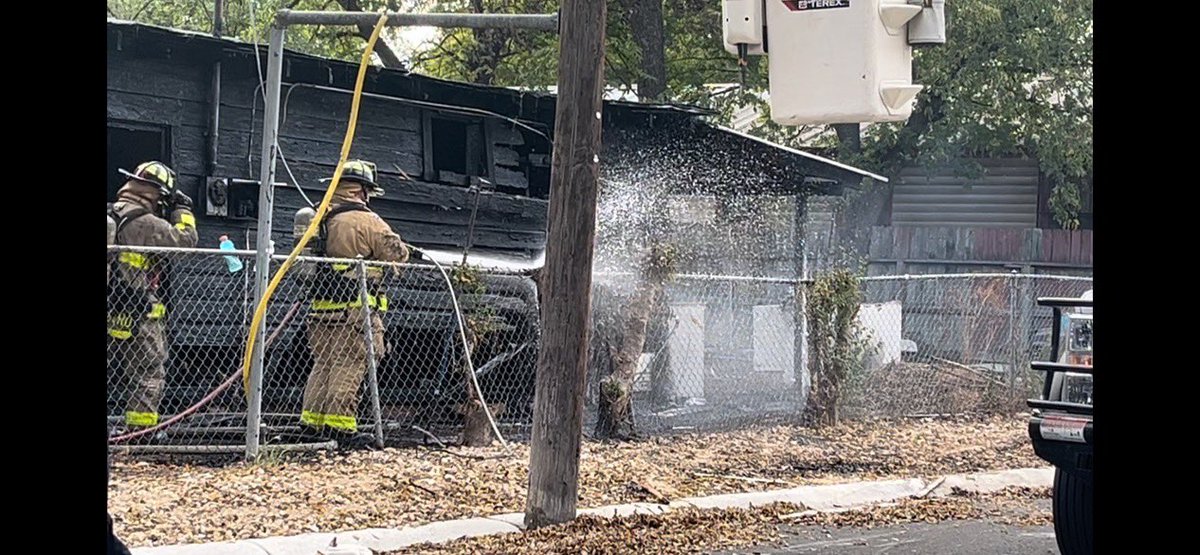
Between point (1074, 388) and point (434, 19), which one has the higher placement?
point (434, 19)

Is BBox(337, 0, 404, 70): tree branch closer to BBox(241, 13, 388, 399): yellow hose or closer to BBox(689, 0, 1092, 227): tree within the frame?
BBox(689, 0, 1092, 227): tree

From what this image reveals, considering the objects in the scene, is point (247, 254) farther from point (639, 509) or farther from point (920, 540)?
point (920, 540)

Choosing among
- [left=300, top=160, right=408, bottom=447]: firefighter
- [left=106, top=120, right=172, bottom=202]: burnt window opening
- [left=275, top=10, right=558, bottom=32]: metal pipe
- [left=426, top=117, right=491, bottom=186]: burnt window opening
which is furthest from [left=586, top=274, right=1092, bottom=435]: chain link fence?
[left=106, top=120, right=172, bottom=202]: burnt window opening

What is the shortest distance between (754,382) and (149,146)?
589 cm

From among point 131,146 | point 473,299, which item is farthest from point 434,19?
point 131,146

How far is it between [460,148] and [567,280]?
6.22 metres

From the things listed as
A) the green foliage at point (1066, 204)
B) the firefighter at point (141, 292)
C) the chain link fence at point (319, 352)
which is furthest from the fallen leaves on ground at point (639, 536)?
the green foliage at point (1066, 204)

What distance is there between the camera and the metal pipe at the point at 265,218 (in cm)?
795

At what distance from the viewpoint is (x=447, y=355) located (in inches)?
391

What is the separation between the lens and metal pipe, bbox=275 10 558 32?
7.25 meters

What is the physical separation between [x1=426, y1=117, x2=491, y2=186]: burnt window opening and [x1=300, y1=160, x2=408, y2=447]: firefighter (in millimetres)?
3130

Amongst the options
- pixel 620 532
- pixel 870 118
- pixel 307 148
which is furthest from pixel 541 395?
pixel 307 148

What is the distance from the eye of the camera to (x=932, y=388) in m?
12.5

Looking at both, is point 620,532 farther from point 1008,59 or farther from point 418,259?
point 1008,59
